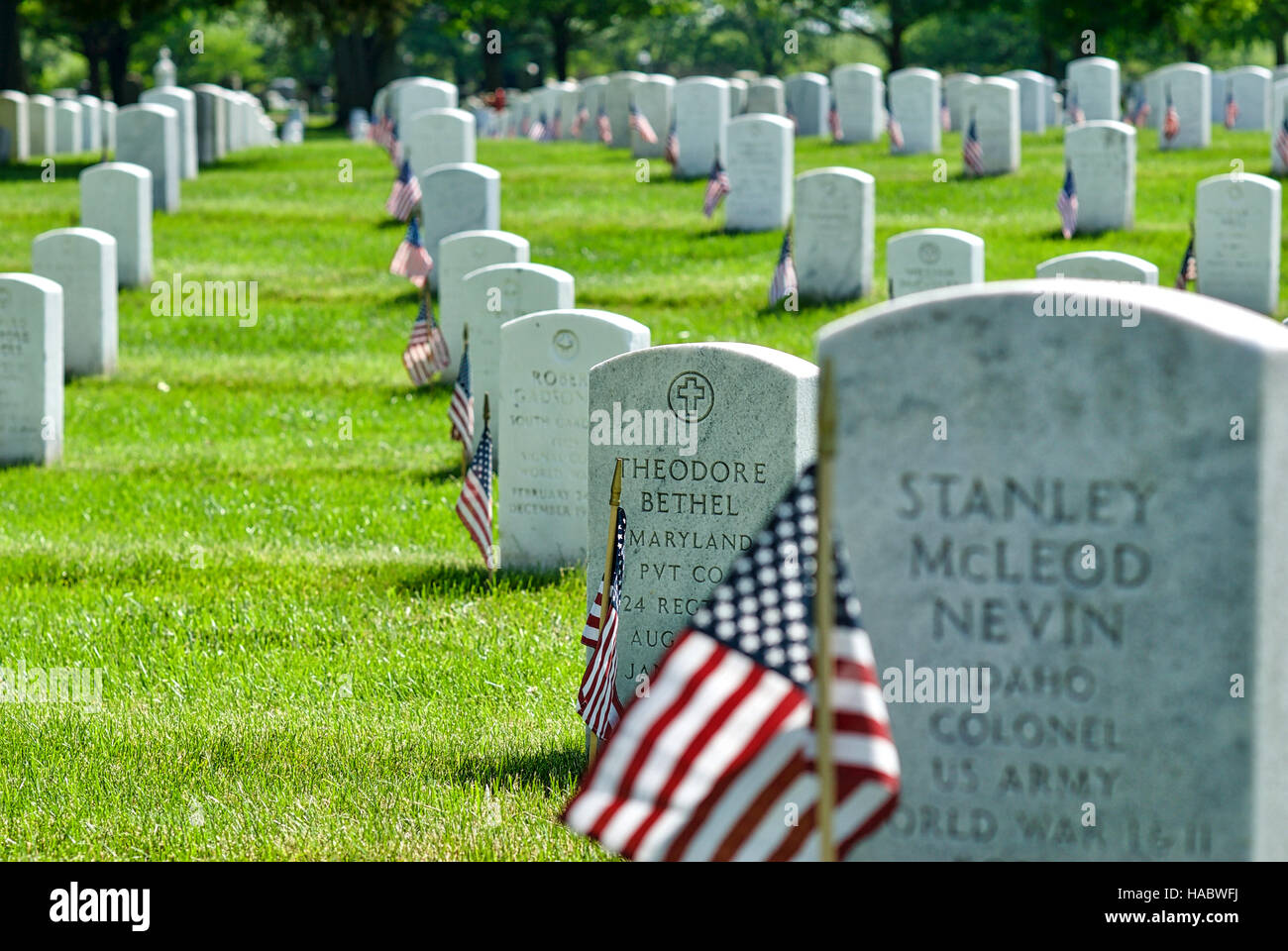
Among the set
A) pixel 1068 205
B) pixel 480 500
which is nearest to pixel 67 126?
pixel 1068 205

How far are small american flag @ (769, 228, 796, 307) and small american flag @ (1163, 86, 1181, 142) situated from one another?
15135 mm

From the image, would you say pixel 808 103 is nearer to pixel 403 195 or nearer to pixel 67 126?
pixel 67 126

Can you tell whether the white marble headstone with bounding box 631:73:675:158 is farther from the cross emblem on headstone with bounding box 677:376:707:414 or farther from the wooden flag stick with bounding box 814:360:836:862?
the wooden flag stick with bounding box 814:360:836:862

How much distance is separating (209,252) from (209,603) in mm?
13958

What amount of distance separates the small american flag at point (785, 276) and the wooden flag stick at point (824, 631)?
14.1 metres

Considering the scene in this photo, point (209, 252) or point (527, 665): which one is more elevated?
point (209, 252)

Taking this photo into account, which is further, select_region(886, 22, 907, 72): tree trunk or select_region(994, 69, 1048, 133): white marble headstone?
select_region(886, 22, 907, 72): tree trunk

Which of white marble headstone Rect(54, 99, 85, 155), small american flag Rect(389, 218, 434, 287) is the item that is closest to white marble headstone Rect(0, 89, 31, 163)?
white marble headstone Rect(54, 99, 85, 155)

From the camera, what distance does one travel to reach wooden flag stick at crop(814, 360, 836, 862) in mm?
3674

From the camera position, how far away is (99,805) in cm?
634

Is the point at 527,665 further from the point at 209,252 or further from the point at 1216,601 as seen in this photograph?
the point at 209,252

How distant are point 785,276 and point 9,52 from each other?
81.9ft

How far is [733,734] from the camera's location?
404 cm
